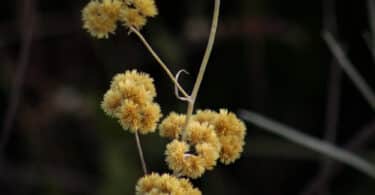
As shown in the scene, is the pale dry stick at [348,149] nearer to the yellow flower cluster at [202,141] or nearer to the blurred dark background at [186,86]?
the blurred dark background at [186,86]

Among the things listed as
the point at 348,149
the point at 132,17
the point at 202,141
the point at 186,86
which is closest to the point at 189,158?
the point at 202,141

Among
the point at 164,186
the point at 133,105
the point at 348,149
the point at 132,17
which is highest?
the point at 132,17

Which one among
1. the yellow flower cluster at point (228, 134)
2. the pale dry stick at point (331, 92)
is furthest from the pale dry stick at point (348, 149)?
the yellow flower cluster at point (228, 134)

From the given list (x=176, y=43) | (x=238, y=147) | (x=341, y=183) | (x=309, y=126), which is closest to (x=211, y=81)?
(x=176, y=43)

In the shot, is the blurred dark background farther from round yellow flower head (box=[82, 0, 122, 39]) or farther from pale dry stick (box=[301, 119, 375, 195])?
round yellow flower head (box=[82, 0, 122, 39])

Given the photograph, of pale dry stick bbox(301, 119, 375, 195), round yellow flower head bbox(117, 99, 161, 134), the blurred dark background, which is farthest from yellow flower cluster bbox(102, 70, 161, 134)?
the blurred dark background

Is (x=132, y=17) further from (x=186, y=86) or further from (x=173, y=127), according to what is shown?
(x=186, y=86)
